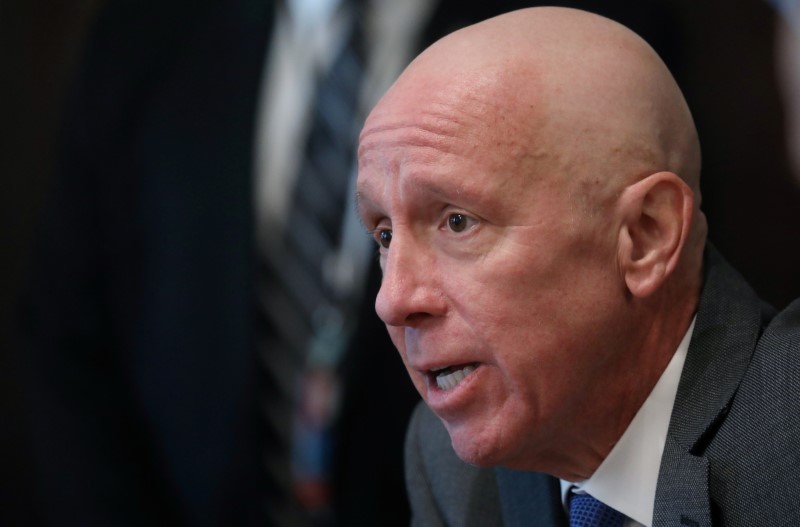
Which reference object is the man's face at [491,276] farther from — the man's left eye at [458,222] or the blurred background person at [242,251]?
the blurred background person at [242,251]

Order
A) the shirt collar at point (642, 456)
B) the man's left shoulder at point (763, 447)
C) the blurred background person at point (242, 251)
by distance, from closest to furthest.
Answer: the man's left shoulder at point (763, 447) < the shirt collar at point (642, 456) < the blurred background person at point (242, 251)

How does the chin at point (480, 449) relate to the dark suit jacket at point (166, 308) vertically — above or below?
above

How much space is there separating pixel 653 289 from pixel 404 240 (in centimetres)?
30

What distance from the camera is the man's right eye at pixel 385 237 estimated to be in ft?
4.75

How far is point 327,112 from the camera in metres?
2.72

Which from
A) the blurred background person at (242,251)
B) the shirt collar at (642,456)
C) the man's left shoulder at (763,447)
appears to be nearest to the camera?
the man's left shoulder at (763,447)

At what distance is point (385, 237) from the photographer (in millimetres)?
1457

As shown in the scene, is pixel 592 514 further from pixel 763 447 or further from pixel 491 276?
pixel 491 276

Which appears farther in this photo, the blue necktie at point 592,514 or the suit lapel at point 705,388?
the blue necktie at point 592,514

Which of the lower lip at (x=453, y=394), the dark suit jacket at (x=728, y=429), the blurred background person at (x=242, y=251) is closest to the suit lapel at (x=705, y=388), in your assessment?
the dark suit jacket at (x=728, y=429)

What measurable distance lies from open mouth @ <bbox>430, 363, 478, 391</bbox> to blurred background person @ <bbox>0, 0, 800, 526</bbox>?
1.07 m

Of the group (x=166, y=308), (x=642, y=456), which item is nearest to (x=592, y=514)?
(x=642, y=456)

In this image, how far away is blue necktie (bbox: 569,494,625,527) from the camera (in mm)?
1409

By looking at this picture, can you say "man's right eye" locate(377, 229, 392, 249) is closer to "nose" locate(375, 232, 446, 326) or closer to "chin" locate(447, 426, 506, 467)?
"nose" locate(375, 232, 446, 326)
